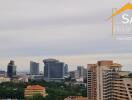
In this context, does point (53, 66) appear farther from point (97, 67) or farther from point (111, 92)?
point (111, 92)

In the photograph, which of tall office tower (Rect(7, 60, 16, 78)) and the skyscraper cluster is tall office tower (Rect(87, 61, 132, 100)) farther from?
the skyscraper cluster

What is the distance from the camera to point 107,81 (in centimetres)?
2062

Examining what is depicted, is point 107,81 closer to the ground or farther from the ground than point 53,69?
closer to the ground

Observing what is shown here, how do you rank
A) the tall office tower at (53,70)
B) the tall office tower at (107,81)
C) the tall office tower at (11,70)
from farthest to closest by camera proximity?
the tall office tower at (53,70) → the tall office tower at (11,70) → the tall office tower at (107,81)

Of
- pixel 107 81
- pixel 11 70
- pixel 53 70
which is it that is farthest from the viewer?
pixel 53 70

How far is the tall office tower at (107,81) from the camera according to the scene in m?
17.6

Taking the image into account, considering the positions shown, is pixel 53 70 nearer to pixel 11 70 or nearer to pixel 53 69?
pixel 53 69

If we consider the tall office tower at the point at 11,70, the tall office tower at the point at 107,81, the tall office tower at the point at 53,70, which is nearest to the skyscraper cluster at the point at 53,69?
the tall office tower at the point at 53,70

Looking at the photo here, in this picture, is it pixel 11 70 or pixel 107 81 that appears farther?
pixel 11 70

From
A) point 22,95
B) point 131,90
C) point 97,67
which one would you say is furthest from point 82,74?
point 131,90

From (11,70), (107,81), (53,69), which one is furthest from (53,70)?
(107,81)

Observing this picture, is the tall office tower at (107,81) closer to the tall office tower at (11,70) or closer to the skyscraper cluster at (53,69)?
the tall office tower at (11,70)

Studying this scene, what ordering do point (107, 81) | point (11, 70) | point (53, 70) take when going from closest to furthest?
point (107, 81) → point (11, 70) → point (53, 70)

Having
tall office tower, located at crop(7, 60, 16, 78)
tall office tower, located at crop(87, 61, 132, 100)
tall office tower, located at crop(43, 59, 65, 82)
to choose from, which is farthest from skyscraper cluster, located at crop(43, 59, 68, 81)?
tall office tower, located at crop(87, 61, 132, 100)
